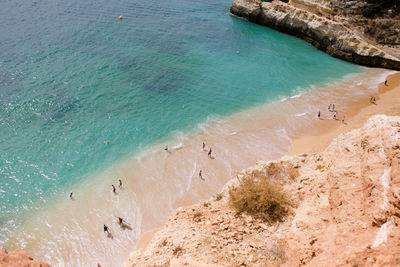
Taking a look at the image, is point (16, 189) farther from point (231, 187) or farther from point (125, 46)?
point (125, 46)

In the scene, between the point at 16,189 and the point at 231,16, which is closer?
the point at 16,189

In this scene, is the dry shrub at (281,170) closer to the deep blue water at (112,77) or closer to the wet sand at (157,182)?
the wet sand at (157,182)

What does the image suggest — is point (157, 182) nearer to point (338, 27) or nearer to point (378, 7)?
point (338, 27)

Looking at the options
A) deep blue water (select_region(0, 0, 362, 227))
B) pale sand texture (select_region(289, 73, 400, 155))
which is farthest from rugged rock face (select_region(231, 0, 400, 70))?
pale sand texture (select_region(289, 73, 400, 155))

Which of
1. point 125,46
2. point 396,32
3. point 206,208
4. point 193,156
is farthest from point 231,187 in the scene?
point 396,32

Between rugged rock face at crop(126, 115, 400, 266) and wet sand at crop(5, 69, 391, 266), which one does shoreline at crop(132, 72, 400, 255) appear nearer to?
wet sand at crop(5, 69, 391, 266)

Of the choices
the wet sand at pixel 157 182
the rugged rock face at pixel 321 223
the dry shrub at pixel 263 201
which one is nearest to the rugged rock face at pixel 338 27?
the wet sand at pixel 157 182
